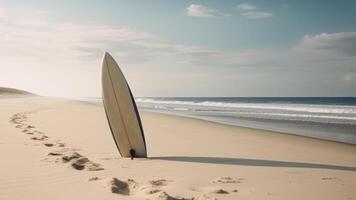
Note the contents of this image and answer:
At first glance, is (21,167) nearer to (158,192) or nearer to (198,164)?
(158,192)

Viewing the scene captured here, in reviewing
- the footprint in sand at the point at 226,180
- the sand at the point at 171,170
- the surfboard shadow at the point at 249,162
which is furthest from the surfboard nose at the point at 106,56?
the footprint in sand at the point at 226,180

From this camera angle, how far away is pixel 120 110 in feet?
23.7

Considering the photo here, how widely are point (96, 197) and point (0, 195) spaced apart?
3.09 feet

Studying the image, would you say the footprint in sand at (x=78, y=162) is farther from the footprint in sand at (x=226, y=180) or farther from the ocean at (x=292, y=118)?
the ocean at (x=292, y=118)


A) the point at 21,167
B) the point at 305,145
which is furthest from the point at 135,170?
the point at 305,145

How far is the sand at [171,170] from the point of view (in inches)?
164

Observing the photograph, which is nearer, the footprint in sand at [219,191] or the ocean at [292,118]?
the footprint in sand at [219,191]

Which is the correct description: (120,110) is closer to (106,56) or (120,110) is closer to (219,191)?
(106,56)

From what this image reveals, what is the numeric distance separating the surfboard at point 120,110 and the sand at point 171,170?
1.12 feet

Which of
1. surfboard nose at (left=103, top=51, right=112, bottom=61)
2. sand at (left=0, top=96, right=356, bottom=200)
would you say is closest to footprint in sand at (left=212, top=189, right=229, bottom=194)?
sand at (left=0, top=96, right=356, bottom=200)

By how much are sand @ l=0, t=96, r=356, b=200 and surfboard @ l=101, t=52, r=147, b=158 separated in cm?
34

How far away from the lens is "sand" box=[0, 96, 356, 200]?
4.18 metres

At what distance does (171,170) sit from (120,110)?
6.88ft

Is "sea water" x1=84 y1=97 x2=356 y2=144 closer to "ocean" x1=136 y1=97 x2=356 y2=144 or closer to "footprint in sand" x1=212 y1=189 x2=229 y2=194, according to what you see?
"ocean" x1=136 y1=97 x2=356 y2=144
